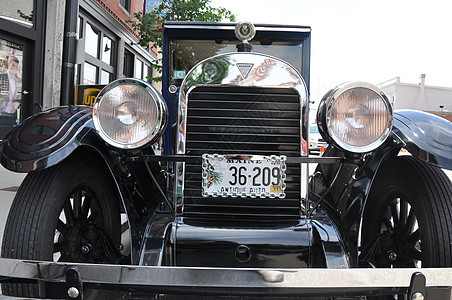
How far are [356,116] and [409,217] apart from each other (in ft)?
Answer: 2.26

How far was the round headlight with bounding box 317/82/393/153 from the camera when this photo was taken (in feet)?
5.57

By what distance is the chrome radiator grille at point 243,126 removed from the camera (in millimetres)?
2020

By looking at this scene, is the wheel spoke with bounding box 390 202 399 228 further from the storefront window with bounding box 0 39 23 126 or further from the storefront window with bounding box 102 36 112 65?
the storefront window with bounding box 102 36 112 65

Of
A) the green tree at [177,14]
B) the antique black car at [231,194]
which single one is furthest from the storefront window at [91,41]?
the antique black car at [231,194]

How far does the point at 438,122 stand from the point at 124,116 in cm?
148

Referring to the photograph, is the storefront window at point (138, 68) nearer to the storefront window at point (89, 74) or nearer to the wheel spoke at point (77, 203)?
the storefront window at point (89, 74)

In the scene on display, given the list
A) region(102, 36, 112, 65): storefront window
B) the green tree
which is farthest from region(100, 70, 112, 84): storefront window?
the green tree

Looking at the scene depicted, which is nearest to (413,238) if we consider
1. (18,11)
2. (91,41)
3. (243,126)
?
(243,126)

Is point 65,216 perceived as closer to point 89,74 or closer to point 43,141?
point 43,141

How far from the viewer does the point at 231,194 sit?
6.05 feet

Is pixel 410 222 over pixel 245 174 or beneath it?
beneath

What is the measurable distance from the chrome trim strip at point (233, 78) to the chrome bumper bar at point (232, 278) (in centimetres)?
65

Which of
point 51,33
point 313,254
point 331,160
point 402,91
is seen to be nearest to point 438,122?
point 331,160

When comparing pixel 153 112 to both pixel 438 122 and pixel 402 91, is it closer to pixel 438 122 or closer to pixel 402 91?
pixel 438 122
